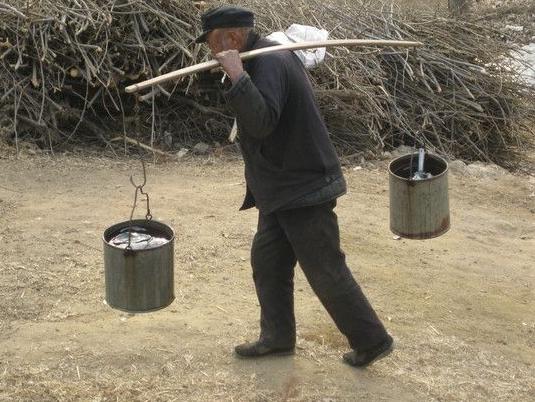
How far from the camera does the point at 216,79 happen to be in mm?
8008

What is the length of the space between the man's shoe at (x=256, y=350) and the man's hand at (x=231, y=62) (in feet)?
4.38

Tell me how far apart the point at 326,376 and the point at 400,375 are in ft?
1.11

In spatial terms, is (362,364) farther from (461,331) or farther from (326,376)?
(461,331)

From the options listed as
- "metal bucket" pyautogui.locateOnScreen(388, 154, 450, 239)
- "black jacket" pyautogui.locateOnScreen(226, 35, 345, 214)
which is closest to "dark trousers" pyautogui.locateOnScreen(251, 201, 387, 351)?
"black jacket" pyautogui.locateOnScreen(226, 35, 345, 214)

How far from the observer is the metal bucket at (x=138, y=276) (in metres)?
3.21

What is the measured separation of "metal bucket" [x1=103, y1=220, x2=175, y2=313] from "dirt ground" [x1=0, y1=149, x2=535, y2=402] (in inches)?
16.3

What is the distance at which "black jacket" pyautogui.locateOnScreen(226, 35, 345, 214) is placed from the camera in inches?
123

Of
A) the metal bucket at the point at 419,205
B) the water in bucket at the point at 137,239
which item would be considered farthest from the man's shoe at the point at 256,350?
the metal bucket at the point at 419,205

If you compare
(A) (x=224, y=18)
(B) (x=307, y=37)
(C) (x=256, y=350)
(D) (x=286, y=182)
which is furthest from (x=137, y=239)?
(B) (x=307, y=37)

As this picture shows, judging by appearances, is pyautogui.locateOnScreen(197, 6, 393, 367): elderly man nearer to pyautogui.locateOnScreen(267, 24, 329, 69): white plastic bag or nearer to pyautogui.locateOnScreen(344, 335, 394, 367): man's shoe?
pyautogui.locateOnScreen(344, 335, 394, 367): man's shoe

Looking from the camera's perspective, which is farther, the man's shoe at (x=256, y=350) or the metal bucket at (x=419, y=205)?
the metal bucket at (x=419, y=205)

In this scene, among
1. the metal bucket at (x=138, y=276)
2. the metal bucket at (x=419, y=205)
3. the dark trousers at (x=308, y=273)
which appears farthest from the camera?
the metal bucket at (x=419, y=205)

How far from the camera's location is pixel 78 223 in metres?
5.48

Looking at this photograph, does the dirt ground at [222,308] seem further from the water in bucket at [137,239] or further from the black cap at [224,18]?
the black cap at [224,18]
